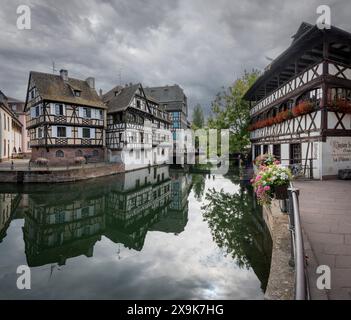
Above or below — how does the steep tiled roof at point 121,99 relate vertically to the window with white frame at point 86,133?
above

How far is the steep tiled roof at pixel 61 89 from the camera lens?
26.5 metres

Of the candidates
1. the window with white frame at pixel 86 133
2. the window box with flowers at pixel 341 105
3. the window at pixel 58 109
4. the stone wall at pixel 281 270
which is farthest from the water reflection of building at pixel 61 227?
the window box with flowers at pixel 341 105

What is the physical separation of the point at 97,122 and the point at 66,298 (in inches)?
1072

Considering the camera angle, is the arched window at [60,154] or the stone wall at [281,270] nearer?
the stone wall at [281,270]

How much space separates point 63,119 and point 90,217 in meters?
18.8

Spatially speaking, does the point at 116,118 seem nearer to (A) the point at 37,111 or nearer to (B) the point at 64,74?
(B) the point at 64,74

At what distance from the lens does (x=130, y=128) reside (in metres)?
32.2

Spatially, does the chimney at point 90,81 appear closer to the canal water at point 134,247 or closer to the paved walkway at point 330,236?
the canal water at point 134,247

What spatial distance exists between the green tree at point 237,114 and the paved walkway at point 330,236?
22810mm

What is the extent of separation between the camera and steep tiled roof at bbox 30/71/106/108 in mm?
26531

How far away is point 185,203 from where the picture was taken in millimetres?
14750

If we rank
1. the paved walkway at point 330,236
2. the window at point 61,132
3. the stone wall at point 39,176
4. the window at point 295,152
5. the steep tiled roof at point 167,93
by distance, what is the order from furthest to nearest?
the steep tiled roof at point 167,93 → the window at point 61,132 → the stone wall at point 39,176 → the window at point 295,152 → the paved walkway at point 330,236

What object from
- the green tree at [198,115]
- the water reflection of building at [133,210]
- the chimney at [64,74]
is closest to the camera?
the water reflection of building at [133,210]
